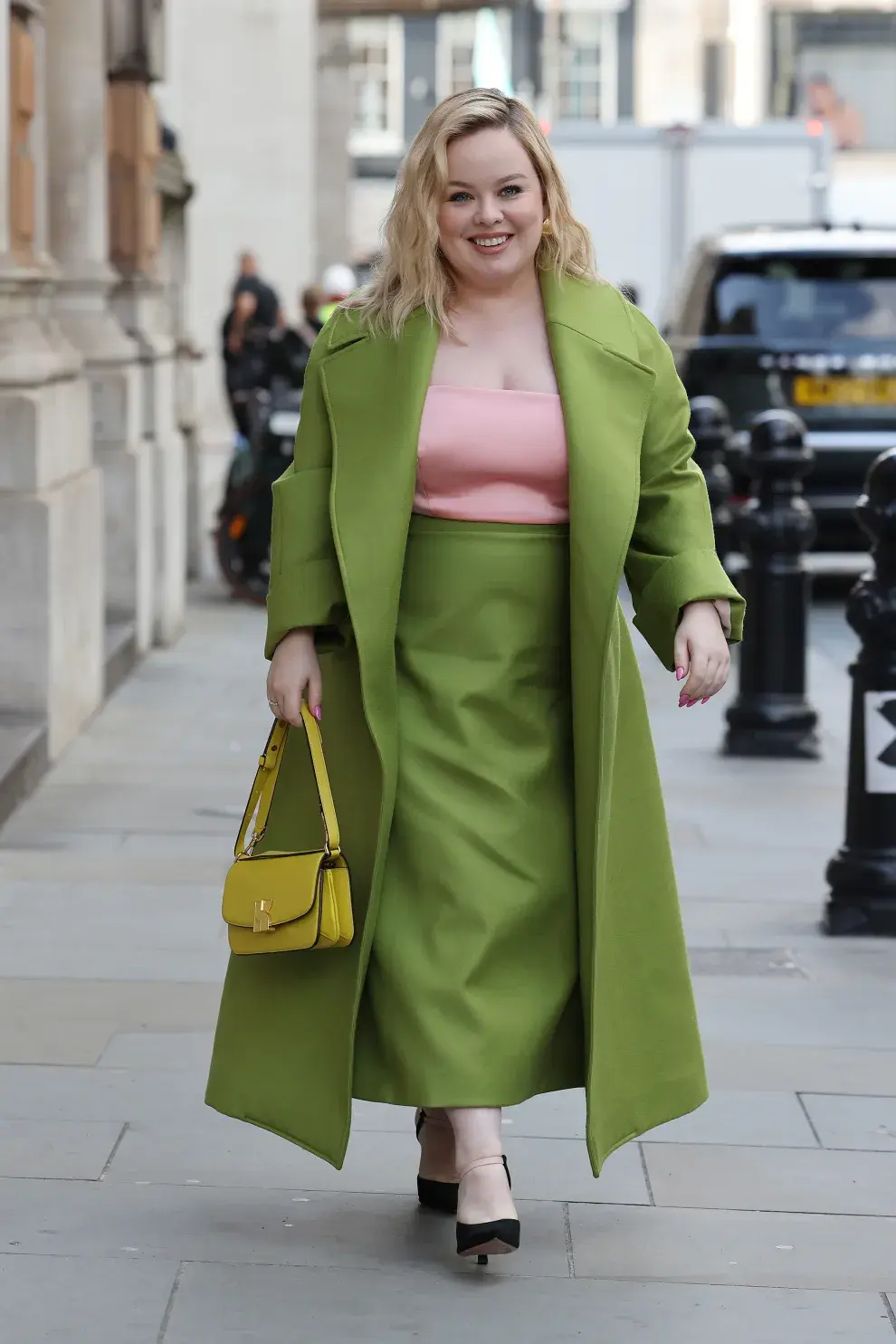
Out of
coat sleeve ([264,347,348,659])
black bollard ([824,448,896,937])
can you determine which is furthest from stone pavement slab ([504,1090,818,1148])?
black bollard ([824,448,896,937])

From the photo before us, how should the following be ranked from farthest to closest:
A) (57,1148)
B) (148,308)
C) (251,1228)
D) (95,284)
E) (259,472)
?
(259,472), (148,308), (95,284), (57,1148), (251,1228)

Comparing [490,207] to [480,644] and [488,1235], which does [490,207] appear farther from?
[488,1235]

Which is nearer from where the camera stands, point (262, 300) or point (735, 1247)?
point (735, 1247)

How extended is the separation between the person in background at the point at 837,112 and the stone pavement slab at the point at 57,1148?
48.1 meters

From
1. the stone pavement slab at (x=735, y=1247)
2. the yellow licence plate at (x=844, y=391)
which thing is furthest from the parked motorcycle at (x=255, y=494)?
the stone pavement slab at (x=735, y=1247)

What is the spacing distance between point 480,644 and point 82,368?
259 inches

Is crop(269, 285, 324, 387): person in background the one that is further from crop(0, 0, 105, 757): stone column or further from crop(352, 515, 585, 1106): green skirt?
crop(352, 515, 585, 1106): green skirt

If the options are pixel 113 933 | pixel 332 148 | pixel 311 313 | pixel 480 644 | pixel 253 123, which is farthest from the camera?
pixel 332 148

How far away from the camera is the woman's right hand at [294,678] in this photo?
3676mm

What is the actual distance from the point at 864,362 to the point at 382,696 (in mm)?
9667

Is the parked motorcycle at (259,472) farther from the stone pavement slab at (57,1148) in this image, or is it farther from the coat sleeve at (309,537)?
the coat sleeve at (309,537)

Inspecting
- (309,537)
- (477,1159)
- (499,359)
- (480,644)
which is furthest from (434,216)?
(477,1159)

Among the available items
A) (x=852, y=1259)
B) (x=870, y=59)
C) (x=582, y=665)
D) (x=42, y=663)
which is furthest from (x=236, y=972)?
(x=870, y=59)

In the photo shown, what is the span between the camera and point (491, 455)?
3.61 meters
